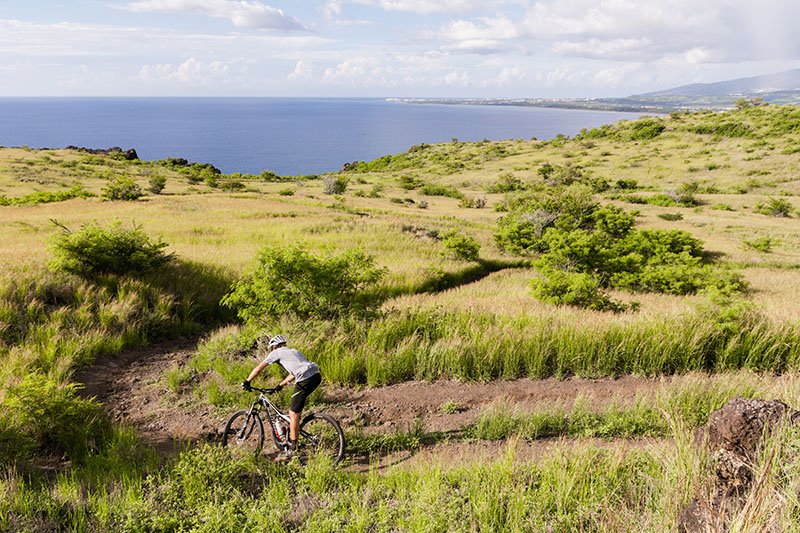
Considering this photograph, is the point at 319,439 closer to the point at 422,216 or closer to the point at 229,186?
the point at 422,216

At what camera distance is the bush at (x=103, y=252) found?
431 inches

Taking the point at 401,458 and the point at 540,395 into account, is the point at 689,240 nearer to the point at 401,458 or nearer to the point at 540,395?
the point at 540,395

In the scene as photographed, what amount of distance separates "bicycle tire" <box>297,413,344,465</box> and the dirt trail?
46 cm

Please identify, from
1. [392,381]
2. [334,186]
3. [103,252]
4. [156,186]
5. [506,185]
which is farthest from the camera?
[506,185]

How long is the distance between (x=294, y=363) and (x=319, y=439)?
110 cm

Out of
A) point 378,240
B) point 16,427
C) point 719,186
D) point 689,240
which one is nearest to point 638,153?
point 719,186

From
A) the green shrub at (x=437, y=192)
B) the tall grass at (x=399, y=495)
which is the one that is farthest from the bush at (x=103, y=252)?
the green shrub at (x=437, y=192)

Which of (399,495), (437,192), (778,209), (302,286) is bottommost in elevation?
(437,192)

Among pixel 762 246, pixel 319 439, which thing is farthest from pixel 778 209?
pixel 319 439

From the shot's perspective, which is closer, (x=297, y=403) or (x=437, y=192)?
(x=297, y=403)

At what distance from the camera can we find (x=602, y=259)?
17156 millimetres

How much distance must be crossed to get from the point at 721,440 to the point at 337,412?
4877 mm

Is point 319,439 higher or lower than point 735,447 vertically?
lower

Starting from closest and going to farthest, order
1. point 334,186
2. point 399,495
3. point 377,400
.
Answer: point 399,495, point 377,400, point 334,186
